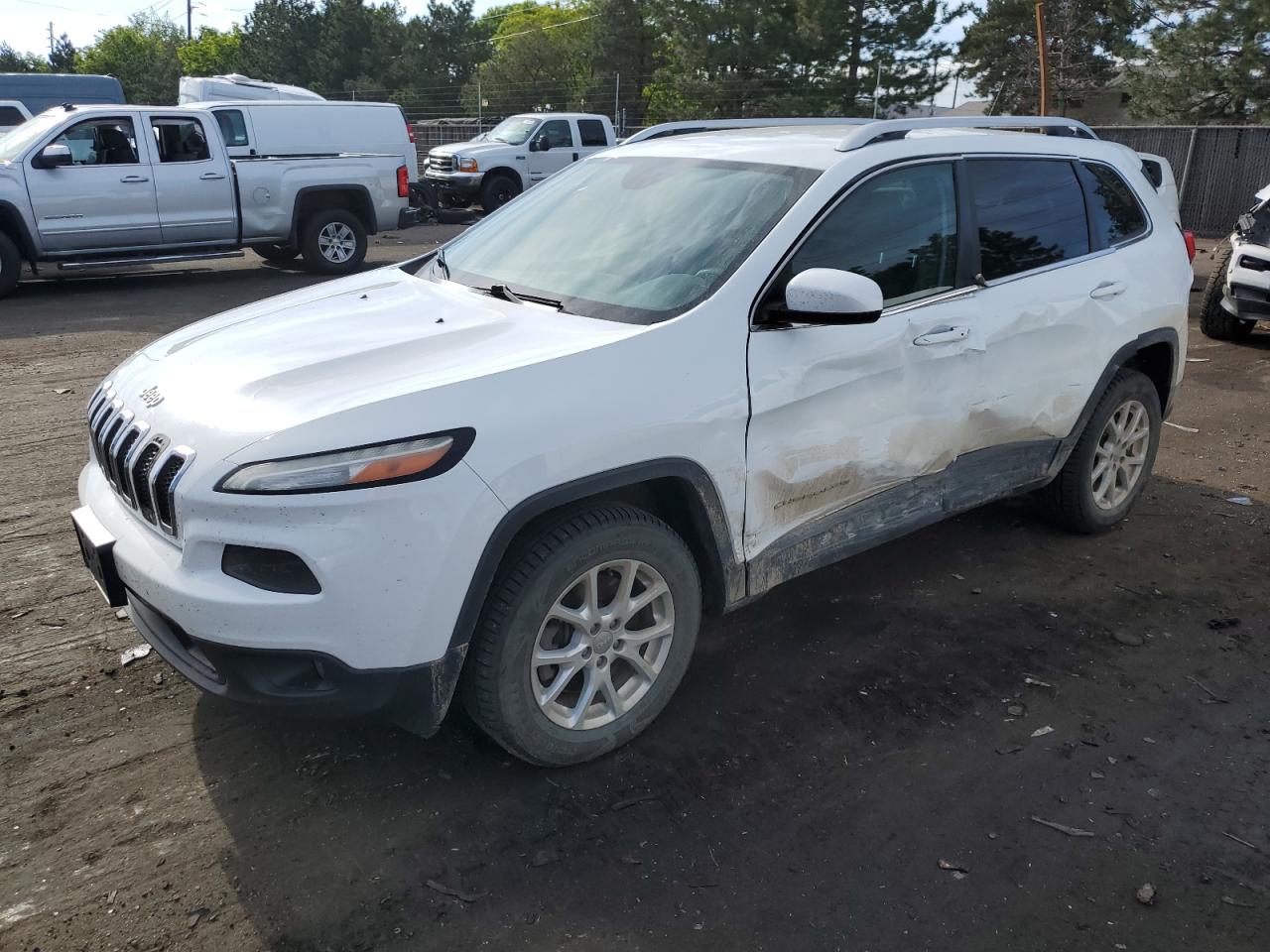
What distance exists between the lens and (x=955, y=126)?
170 inches

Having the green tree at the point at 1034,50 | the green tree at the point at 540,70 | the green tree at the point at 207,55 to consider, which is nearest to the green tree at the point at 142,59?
the green tree at the point at 207,55

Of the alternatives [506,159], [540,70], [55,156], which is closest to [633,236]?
[55,156]

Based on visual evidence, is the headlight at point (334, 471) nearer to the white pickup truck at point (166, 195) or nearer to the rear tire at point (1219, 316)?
the rear tire at point (1219, 316)

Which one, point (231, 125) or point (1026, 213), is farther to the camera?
point (231, 125)

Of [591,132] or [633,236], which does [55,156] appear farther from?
[591,132]

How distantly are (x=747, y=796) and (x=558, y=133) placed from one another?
64.2ft

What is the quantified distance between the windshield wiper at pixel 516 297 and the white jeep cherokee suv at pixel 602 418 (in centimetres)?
1

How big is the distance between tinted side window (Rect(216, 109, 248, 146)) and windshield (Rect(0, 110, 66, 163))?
97.0 inches

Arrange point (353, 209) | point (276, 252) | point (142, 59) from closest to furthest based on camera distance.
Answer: point (353, 209), point (276, 252), point (142, 59)

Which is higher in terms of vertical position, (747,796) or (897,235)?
(897,235)

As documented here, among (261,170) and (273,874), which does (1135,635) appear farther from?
(261,170)

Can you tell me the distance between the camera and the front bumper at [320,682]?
2643 mm

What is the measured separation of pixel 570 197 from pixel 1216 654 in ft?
9.96

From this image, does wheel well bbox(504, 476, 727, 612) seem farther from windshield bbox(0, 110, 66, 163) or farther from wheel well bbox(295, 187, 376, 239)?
wheel well bbox(295, 187, 376, 239)
